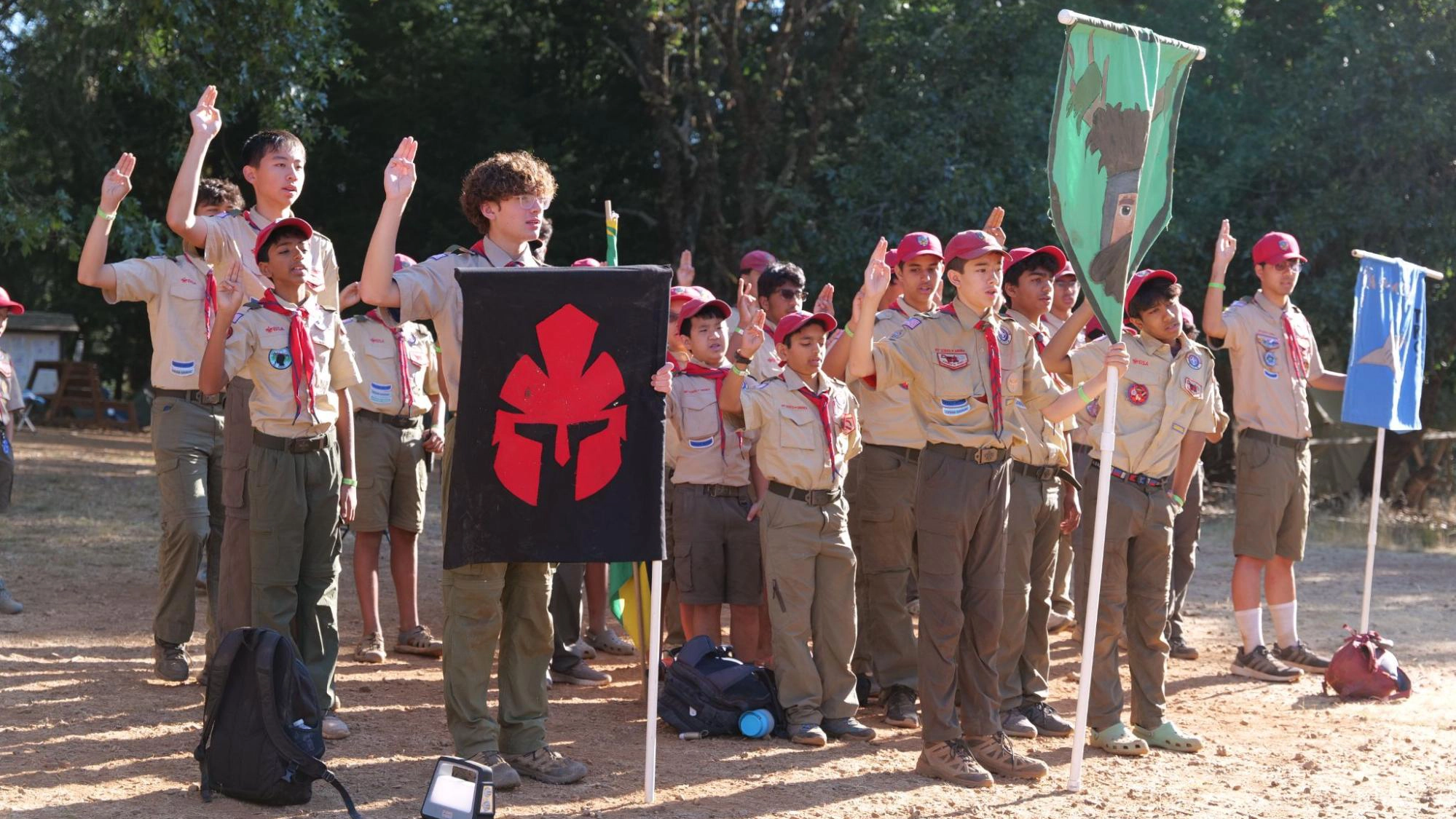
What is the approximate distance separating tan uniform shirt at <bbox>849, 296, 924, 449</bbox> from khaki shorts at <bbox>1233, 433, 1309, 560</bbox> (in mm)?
2264

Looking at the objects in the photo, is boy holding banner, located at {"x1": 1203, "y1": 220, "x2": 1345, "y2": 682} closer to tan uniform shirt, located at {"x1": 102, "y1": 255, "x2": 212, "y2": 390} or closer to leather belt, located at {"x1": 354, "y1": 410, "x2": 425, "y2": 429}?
leather belt, located at {"x1": 354, "y1": 410, "x2": 425, "y2": 429}

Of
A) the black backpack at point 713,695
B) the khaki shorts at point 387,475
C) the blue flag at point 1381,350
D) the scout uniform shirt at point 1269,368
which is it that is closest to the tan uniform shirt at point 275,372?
the khaki shorts at point 387,475

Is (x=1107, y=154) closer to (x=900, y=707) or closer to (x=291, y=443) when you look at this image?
(x=900, y=707)

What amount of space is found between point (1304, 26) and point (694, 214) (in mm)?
7359

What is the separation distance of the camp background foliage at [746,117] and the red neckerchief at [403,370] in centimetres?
626

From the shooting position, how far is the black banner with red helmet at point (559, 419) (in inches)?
204

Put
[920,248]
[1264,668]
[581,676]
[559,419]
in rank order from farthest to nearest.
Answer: [1264,668] < [581,676] < [920,248] < [559,419]

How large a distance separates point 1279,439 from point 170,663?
5.78 m

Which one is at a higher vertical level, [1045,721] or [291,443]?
[291,443]

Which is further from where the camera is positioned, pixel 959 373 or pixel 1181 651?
pixel 1181 651

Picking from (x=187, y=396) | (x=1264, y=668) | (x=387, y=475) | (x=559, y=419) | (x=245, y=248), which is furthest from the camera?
(x=1264, y=668)

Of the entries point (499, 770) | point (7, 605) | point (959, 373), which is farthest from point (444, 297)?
point (7, 605)

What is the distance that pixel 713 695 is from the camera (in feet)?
20.9

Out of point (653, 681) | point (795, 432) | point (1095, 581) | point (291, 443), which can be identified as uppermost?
point (795, 432)
